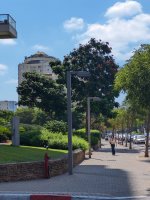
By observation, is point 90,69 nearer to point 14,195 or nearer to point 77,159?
point 77,159

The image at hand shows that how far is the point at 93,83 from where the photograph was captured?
54.7 meters

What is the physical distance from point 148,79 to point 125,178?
45.7 feet

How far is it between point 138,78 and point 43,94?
2552cm

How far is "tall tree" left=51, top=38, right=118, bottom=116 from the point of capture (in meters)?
54.9

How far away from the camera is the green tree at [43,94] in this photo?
191 ft

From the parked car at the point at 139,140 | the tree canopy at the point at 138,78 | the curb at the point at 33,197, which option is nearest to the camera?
the curb at the point at 33,197

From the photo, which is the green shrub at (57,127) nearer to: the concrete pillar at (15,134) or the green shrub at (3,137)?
the green shrub at (3,137)

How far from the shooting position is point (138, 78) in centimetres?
3522

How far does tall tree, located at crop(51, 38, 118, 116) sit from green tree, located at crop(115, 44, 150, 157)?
60.0 feet

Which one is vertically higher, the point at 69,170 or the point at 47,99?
the point at 47,99

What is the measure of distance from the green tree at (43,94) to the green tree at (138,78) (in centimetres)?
2203

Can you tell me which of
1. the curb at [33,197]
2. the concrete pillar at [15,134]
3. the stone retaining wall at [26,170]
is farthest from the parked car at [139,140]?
the curb at [33,197]

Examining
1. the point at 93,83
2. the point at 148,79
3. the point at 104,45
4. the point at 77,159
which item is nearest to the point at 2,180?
the point at 77,159

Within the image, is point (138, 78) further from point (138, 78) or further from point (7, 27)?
point (7, 27)
